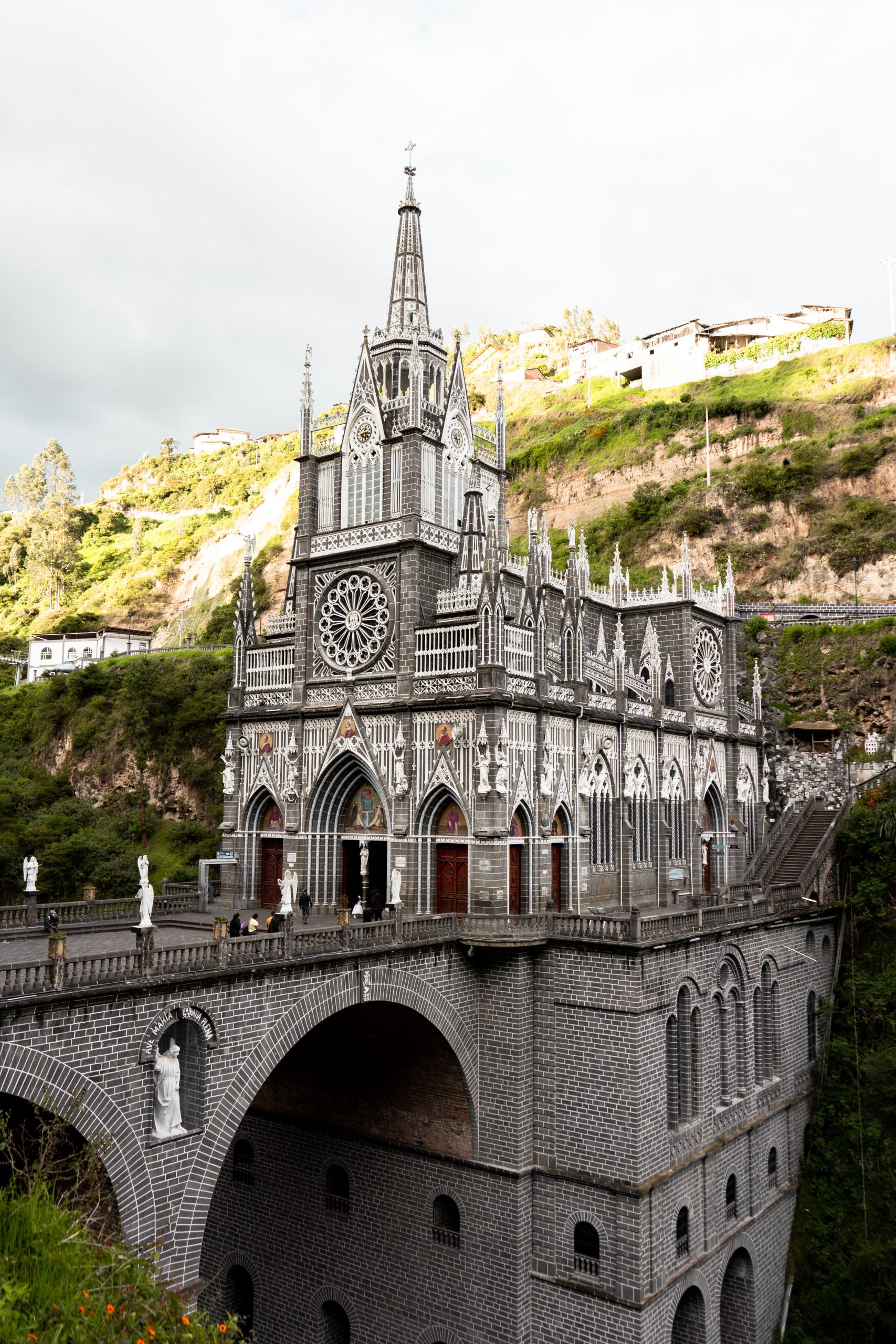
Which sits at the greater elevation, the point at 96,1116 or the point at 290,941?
the point at 290,941

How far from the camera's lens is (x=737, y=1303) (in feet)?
109

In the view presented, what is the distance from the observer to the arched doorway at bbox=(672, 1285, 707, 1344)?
29734mm

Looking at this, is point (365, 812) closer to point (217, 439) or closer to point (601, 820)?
point (601, 820)

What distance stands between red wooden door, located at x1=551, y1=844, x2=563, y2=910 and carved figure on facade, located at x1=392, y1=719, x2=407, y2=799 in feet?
17.9

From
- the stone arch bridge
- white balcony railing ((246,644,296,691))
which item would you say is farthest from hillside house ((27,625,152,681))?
the stone arch bridge

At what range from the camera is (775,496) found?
246ft

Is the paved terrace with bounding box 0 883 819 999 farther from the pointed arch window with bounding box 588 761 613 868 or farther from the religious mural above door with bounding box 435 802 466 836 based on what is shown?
the religious mural above door with bounding box 435 802 466 836

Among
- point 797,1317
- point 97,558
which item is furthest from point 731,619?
point 97,558

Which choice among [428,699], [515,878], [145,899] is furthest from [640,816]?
[145,899]

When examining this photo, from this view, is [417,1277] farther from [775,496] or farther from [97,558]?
[97,558]

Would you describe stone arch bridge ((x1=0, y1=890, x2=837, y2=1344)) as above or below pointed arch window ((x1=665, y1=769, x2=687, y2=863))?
below

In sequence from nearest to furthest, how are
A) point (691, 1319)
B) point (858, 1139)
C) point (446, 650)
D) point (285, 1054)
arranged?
1. point (285, 1054)
2. point (691, 1319)
3. point (446, 650)
4. point (858, 1139)

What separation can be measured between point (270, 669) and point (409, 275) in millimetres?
15712

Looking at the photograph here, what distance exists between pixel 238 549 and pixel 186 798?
4503 cm
